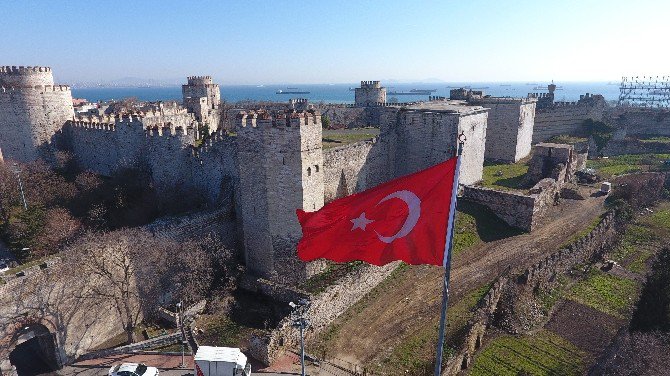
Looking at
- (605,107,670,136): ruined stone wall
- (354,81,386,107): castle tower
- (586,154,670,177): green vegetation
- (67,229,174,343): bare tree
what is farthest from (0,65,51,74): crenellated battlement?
(605,107,670,136): ruined stone wall

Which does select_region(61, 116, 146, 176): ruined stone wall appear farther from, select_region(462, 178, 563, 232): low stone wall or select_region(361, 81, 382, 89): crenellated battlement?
select_region(361, 81, 382, 89): crenellated battlement

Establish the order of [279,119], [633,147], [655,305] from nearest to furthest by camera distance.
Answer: [279,119]
[655,305]
[633,147]

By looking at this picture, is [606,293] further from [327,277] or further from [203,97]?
[203,97]

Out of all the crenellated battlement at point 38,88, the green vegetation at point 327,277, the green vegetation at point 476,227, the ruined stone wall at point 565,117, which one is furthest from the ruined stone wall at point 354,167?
the ruined stone wall at point 565,117

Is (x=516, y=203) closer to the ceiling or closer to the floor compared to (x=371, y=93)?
closer to the floor

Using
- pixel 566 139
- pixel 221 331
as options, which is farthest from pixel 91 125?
pixel 566 139

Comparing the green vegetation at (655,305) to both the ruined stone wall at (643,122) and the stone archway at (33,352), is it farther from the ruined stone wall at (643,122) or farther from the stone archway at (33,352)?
the ruined stone wall at (643,122)

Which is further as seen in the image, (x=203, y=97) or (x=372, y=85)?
(x=372, y=85)
